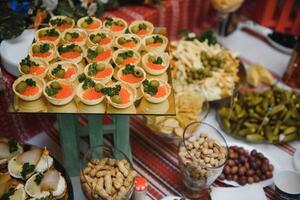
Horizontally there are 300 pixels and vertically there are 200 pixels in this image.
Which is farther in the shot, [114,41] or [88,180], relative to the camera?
[114,41]

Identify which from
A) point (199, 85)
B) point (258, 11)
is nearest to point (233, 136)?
point (199, 85)

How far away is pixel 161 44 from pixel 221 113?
→ 15.7 inches

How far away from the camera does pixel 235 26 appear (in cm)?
207

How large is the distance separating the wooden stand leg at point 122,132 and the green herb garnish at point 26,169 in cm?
28

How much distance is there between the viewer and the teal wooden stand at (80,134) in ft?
4.07

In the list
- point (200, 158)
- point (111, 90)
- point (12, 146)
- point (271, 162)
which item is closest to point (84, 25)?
point (111, 90)

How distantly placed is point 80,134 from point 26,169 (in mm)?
279

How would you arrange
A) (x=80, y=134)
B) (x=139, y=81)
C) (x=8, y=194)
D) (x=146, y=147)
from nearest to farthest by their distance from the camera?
(x=8, y=194) < (x=139, y=81) < (x=80, y=134) < (x=146, y=147)

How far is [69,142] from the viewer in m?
1.29

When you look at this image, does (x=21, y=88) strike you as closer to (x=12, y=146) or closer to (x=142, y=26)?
(x=12, y=146)

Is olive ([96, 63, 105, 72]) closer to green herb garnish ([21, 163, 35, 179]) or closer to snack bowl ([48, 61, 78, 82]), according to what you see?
snack bowl ([48, 61, 78, 82])

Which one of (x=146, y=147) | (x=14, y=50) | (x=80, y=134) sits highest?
(x=14, y=50)

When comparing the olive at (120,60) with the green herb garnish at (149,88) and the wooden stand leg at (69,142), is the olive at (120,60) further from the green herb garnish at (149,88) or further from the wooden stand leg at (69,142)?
the wooden stand leg at (69,142)

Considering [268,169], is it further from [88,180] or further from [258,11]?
[258,11]
